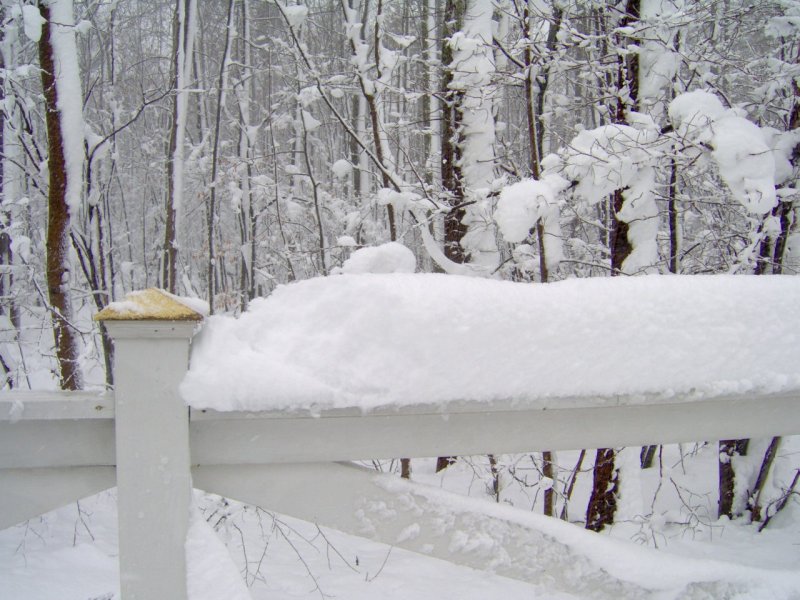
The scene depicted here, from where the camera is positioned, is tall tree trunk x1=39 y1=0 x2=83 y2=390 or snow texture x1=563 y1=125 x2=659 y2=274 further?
tall tree trunk x1=39 y1=0 x2=83 y2=390

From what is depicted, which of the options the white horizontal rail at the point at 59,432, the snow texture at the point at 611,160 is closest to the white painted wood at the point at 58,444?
the white horizontal rail at the point at 59,432

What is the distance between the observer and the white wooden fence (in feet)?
3.66

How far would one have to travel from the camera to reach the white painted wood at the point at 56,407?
109 cm

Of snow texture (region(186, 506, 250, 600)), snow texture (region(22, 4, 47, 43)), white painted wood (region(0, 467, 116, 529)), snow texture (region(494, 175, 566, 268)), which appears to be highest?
snow texture (region(22, 4, 47, 43))

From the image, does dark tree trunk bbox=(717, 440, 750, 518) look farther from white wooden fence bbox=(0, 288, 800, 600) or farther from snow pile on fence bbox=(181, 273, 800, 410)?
white wooden fence bbox=(0, 288, 800, 600)

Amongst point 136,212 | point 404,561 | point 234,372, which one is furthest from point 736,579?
point 136,212

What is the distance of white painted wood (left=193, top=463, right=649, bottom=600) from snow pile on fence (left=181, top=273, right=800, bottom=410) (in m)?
0.19

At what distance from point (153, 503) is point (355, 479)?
0.41 m

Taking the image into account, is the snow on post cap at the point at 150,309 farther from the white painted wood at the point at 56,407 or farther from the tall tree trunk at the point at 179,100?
the tall tree trunk at the point at 179,100

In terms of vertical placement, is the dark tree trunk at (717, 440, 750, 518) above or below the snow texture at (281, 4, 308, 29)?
below

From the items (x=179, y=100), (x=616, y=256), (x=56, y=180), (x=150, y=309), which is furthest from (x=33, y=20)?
(x=616, y=256)

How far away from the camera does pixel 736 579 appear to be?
134 cm

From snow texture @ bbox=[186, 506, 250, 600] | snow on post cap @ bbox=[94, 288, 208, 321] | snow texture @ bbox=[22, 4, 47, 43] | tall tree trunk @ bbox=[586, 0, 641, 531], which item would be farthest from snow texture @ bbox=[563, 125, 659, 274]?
snow texture @ bbox=[22, 4, 47, 43]

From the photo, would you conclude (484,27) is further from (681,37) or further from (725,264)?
(725,264)
